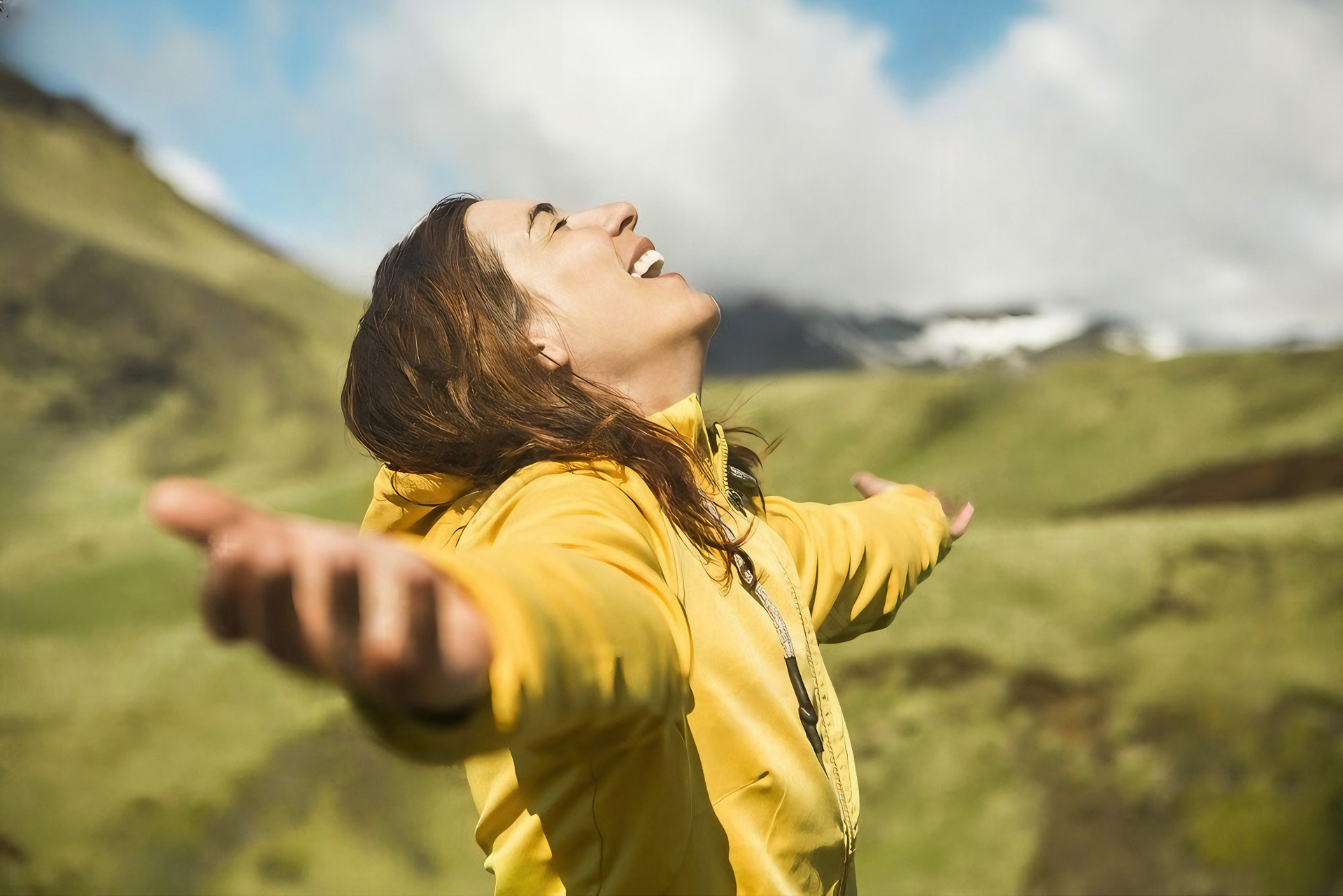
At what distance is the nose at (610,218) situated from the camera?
128 cm

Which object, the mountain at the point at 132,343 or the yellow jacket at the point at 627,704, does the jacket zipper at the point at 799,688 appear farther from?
the mountain at the point at 132,343

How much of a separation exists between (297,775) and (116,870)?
55 cm

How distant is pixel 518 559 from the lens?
1.87 feet

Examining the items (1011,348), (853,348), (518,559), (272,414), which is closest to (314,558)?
(518,559)

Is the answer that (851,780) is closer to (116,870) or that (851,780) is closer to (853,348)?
(116,870)

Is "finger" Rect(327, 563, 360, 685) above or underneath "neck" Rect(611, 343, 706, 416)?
underneath

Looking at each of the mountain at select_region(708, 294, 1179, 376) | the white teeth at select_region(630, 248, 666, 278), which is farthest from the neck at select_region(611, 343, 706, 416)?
the mountain at select_region(708, 294, 1179, 376)

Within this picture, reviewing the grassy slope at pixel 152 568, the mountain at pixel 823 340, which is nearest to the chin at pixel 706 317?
the grassy slope at pixel 152 568

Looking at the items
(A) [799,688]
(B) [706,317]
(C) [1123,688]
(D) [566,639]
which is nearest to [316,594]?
(D) [566,639]

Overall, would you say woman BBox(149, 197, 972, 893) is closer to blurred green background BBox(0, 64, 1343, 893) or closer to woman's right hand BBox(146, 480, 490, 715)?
woman's right hand BBox(146, 480, 490, 715)

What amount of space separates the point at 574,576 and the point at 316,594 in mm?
197

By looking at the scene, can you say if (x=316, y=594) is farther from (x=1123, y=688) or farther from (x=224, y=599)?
(x=1123, y=688)

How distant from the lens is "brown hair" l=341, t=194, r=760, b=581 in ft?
3.35

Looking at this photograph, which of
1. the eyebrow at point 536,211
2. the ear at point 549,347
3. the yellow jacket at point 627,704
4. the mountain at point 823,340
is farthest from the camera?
the mountain at point 823,340
